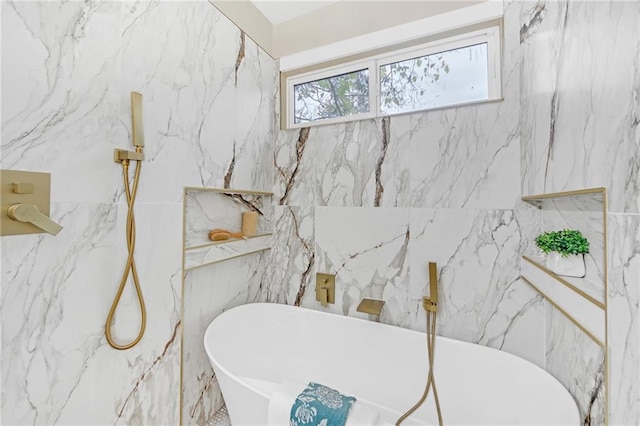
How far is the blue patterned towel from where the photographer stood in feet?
3.12

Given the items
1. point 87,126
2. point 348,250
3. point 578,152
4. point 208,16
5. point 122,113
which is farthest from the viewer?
point 348,250

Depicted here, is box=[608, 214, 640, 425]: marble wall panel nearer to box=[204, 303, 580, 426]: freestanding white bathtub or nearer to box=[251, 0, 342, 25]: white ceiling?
box=[204, 303, 580, 426]: freestanding white bathtub

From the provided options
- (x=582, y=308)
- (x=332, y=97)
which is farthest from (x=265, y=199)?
(x=582, y=308)

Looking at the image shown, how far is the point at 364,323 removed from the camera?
175cm

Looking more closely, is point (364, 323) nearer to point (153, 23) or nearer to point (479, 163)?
point (479, 163)

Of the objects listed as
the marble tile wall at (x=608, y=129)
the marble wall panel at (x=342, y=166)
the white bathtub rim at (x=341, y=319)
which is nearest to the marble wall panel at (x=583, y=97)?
the marble tile wall at (x=608, y=129)

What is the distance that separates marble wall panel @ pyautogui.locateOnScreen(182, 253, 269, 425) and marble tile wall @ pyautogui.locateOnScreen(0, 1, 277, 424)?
1.6 inches

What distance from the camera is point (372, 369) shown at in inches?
66.6

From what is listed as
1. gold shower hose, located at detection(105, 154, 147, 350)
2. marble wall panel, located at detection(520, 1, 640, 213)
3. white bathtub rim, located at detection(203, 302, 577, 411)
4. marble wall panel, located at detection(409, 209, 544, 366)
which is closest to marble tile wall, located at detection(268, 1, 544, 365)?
marble wall panel, located at detection(409, 209, 544, 366)

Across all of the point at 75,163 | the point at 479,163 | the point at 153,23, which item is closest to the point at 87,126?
the point at 75,163

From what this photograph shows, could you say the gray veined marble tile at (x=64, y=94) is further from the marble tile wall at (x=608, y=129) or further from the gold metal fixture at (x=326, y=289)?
the marble tile wall at (x=608, y=129)

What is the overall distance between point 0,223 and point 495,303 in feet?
7.19

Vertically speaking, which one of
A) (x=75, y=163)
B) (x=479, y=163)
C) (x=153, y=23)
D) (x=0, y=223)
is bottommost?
(x=0, y=223)

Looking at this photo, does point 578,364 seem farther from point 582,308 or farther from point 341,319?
point 341,319
